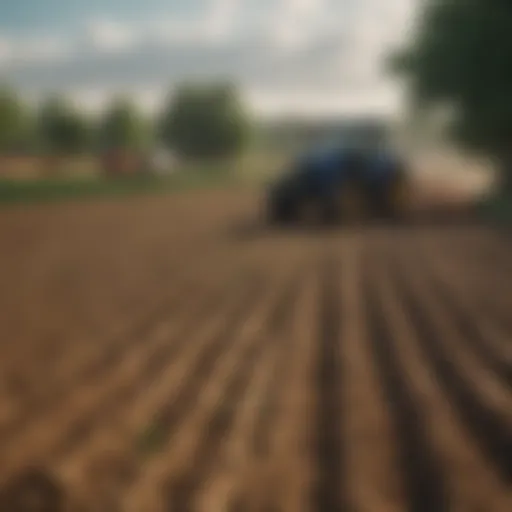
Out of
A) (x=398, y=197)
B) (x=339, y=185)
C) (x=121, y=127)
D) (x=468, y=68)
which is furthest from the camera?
(x=121, y=127)

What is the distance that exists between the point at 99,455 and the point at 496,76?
47.8 ft

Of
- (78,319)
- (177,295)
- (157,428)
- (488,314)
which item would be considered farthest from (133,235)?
(157,428)

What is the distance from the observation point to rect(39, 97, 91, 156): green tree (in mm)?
51094

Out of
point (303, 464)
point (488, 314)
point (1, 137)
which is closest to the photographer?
point (303, 464)

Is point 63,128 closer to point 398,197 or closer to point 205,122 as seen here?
point 205,122

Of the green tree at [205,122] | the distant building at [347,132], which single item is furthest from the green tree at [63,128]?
the distant building at [347,132]

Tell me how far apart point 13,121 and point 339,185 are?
38.0m

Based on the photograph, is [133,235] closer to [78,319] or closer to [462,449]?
[78,319]

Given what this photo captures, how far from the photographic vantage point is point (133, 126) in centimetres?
6291

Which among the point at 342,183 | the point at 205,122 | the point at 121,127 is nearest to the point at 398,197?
the point at 342,183

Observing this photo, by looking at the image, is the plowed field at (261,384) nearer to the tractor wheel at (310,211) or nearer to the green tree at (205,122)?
the tractor wheel at (310,211)

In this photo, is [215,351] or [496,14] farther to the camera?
[496,14]

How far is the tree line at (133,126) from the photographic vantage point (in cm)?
3697

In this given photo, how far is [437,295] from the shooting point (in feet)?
30.8
